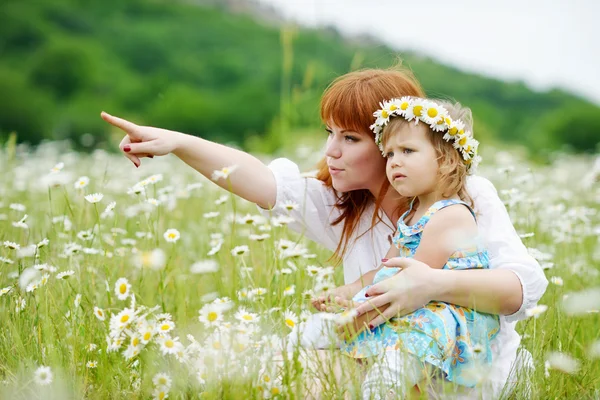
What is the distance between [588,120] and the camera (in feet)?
93.8

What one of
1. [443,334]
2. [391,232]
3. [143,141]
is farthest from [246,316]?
[391,232]

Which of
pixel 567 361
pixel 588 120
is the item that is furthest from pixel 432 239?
pixel 588 120

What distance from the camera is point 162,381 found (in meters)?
1.86

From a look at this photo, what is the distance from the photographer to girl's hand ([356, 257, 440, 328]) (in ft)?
Result: 6.39

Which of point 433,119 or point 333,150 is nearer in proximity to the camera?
point 433,119

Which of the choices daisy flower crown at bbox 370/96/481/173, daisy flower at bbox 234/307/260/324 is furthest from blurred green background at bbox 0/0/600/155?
daisy flower at bbox 234/307/260/324

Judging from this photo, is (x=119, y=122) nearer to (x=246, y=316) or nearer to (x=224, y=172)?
(x=224, y=172)

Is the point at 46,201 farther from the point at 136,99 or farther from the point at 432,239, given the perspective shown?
the point at 136,99

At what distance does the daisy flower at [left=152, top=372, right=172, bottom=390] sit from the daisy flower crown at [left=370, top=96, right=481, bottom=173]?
0.98m

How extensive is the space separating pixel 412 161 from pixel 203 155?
690 millimetres

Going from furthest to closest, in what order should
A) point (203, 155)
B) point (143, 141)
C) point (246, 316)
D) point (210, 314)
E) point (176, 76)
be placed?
point (176, 76)
point (203, 155)
point (143, 141)
point (246, 316)
point (210, 314)

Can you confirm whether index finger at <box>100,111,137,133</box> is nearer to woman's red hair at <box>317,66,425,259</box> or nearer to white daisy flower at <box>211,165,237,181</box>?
white daisy flower at <box>211,165,237,181</box>

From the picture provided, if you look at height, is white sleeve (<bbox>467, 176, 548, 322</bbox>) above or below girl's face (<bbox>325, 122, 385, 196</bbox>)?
below

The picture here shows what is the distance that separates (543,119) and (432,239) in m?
26.2
